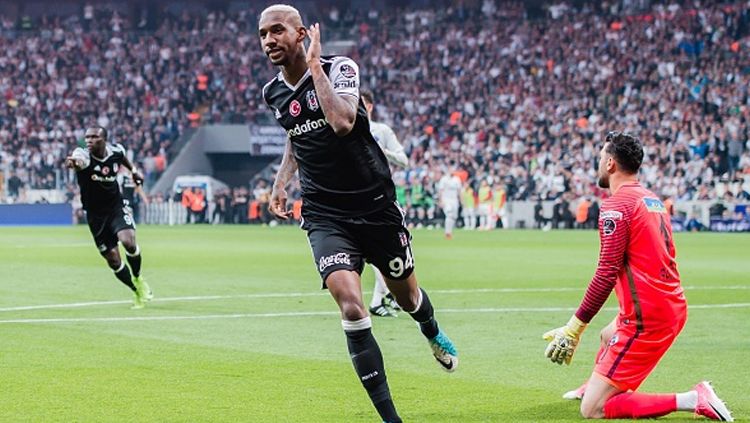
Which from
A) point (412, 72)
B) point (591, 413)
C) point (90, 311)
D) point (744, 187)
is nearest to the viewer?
point (591, 413)

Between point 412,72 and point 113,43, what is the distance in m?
16.6

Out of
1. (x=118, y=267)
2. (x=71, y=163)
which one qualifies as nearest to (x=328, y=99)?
(x=71, y=163)

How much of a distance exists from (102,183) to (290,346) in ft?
20.7

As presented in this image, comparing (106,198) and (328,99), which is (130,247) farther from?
(328,99)

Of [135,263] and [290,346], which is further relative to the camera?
[135,263]

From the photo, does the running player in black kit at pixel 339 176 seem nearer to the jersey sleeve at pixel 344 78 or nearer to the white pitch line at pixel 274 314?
the jersey sleeve at pixel 344 78

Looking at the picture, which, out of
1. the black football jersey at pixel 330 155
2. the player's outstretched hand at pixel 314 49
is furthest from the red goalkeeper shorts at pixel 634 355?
the player's outstretched hand at pixel 314 49

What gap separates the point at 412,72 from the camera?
195 ft

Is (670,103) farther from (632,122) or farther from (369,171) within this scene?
(369,171)

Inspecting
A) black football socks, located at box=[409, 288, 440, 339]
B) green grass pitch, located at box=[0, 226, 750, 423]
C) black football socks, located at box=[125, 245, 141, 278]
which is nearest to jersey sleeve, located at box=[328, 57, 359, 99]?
black football socks, located at box=[409, 288, 440, 339]

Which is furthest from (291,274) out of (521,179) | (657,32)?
(657,32)

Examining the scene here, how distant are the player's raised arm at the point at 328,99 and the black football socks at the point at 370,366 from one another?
3.82 ft

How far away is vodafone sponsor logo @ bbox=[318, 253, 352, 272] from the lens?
26.0 ft

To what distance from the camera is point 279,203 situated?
8961 millimetres
